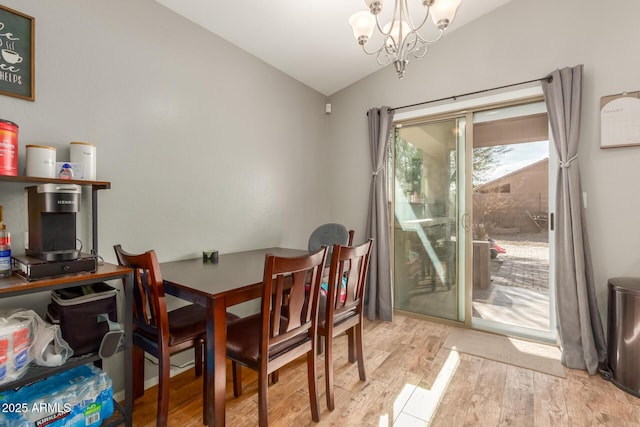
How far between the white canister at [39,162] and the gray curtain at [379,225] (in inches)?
103

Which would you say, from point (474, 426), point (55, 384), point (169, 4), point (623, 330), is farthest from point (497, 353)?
point (169, 4)

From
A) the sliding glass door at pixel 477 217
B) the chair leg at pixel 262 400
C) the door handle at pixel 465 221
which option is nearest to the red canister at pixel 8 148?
A: the chair leg at pixel 262 400

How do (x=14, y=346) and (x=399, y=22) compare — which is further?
(x=399, y=22)

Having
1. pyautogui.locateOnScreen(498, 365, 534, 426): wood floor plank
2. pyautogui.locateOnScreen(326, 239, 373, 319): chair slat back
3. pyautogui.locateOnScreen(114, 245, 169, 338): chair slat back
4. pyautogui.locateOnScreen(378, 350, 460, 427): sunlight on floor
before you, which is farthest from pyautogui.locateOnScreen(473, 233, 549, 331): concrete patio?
pyautogui.locateOnScreen(114, 245, 169, 338): chair slat back

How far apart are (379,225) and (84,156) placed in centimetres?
254

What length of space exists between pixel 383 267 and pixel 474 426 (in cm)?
169

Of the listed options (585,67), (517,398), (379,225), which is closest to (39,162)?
(379,225)

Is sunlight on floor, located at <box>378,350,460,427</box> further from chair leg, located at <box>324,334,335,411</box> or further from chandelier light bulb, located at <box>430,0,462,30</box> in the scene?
chandelier light bulb, located at <box>430,0,462,30</box>

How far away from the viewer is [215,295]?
136 centimetres

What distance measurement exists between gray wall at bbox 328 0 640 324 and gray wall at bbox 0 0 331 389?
1684mm

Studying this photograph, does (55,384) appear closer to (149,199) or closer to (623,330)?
(149,199)

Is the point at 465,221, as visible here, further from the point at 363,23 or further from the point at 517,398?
the point at 363,23

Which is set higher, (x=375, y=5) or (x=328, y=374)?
(x=375, y=5)

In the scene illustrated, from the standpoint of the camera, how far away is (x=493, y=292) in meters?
2.97
